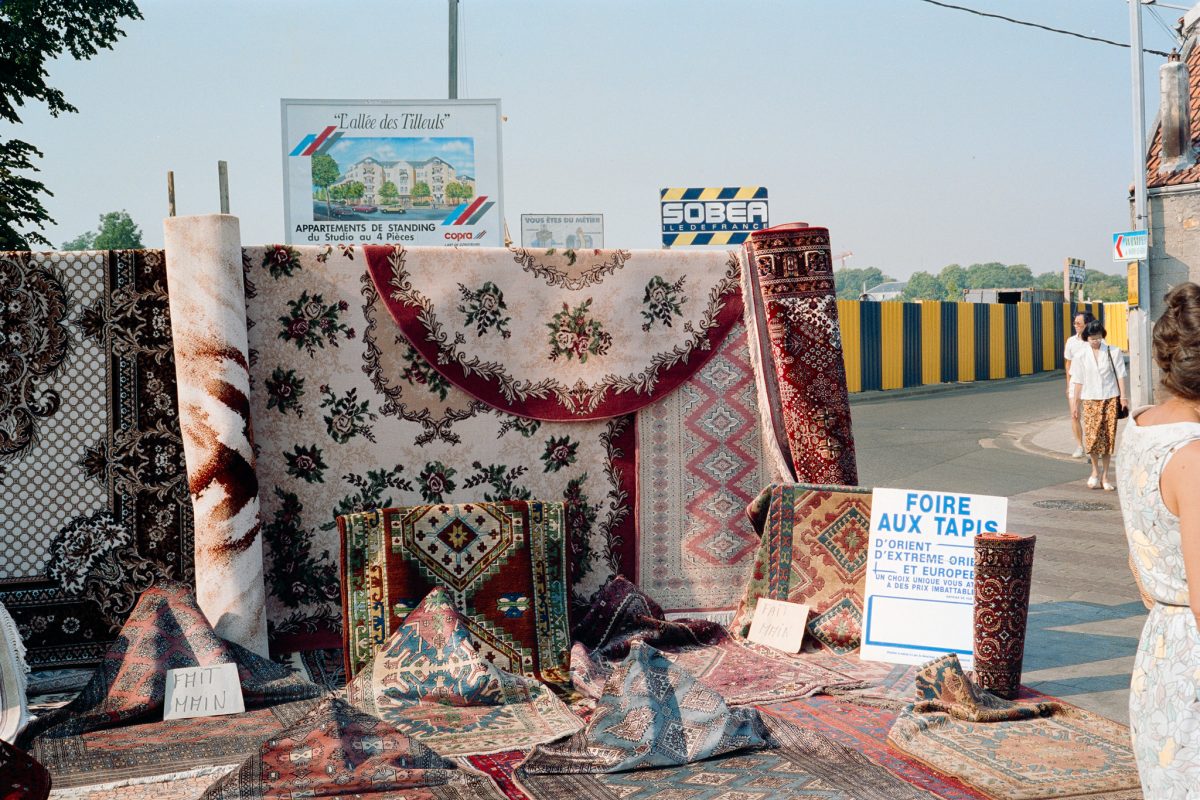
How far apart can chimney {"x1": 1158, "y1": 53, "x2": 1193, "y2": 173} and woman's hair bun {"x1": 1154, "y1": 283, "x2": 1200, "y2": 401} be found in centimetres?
1987

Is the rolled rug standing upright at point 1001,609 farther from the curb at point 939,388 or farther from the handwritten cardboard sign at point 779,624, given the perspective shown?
the curb at point 939,388

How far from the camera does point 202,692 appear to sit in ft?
14.8

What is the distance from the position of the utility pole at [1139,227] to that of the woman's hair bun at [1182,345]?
52.0 ft

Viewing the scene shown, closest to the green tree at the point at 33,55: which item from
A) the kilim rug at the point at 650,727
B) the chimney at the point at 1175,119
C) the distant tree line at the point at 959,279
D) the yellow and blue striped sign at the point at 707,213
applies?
the yellow and blue striped sign at the point at 707,213

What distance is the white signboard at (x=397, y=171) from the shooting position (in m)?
13.3

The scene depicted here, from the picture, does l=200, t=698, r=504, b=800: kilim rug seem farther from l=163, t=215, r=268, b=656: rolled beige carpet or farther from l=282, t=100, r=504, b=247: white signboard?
l=282, t=100, r=504, b=247: white signboard

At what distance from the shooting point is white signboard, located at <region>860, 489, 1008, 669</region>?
200 inches

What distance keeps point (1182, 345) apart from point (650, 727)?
223cm

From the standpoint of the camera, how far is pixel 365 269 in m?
5.41

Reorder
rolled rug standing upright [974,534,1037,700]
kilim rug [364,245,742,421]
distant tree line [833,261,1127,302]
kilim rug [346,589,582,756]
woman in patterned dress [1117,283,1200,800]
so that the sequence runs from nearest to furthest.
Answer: woman in patterned dress [1117,283,1200,800]
kilim rug [346,589,582,756]
rolled rug standing upright [974,534,1037,700]
kilim rug [364,245,742,421]
distant tree line [833,261,1127,302]

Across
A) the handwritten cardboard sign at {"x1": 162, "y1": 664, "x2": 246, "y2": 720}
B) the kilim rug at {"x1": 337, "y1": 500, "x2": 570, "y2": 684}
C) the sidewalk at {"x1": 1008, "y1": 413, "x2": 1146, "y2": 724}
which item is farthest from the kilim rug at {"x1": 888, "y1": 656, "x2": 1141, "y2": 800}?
the handwritten cardboard sign at {"x1": 162, "y1": 664, "x2": 246, "y2": 720}

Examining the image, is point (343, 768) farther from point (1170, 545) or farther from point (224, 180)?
point (224, 180)

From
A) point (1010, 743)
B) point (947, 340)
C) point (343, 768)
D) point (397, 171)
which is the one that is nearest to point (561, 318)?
point (343, 768)

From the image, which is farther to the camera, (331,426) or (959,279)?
(959,279)
